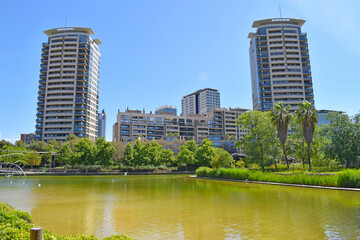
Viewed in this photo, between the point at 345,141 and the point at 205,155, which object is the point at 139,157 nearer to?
the point at 205,155

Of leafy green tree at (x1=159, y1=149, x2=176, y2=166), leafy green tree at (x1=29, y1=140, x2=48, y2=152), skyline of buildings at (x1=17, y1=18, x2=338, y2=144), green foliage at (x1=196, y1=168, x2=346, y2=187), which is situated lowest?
green foliage at (x1=196, y1=168, x2=346, y2=187)

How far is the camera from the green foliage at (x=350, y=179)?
2555 cm

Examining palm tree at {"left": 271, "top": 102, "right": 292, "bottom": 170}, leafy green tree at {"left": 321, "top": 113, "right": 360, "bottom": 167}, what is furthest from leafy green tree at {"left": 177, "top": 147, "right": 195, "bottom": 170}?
leafy green tree at {"left": 321, "top": 113, "right": 360, "bottom": 167}

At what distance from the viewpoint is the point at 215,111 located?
153 m

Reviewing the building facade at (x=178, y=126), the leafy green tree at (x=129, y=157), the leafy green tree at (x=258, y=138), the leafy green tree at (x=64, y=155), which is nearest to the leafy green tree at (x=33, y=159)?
the leafy green tree at (x=64, y=155)

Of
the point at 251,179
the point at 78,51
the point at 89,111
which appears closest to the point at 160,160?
the point at 251,179

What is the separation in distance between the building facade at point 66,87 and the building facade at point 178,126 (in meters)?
18.2

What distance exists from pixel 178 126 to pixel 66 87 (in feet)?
190

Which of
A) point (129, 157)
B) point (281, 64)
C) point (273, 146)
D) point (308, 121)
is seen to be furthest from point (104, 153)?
point (281, 64)

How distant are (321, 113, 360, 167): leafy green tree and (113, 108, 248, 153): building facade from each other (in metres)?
73.4

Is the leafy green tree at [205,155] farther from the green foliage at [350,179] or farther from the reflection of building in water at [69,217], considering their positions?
the reflection of building in water at [69,217]

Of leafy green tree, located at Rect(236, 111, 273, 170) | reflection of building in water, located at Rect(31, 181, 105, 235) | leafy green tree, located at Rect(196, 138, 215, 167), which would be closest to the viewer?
reflection of building in water, located at Rect(31, 181, 105, 235)

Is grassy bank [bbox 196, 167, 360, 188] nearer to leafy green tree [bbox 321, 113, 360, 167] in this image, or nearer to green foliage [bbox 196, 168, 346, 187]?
green foliage [bbox 196, 168, 346, 187]

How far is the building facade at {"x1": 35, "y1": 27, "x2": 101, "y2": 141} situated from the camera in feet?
386
